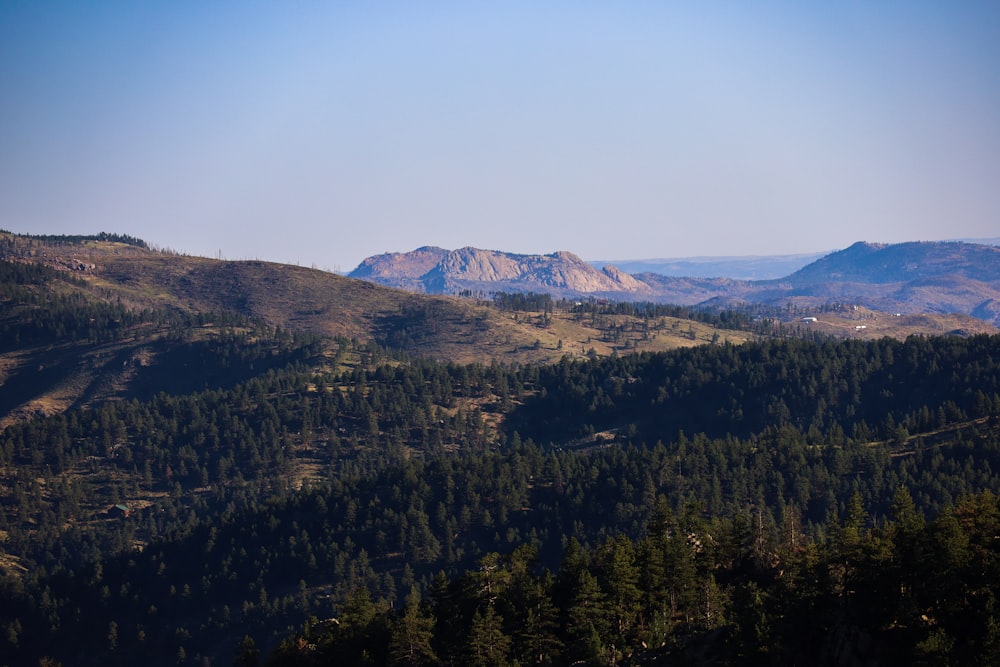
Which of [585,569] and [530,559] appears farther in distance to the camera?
[530,559]

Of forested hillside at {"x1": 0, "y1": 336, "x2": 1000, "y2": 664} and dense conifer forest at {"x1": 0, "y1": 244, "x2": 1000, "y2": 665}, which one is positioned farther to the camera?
forested hillside at {"x1": 0, "y1": 336, "x2": 1000, "y2": 664}

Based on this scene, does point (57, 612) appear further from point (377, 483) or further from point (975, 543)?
point (975, 543)

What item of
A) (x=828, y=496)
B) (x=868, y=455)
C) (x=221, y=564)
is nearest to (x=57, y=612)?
(x=221, y=564)

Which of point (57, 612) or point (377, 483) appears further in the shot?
point (377, 483)

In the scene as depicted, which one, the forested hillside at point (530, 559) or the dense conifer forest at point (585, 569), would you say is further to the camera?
the forested hillside at point (530, 559)

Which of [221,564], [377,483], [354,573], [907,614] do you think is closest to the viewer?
[907,614]

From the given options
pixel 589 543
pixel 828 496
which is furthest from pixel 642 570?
pixel 828 496

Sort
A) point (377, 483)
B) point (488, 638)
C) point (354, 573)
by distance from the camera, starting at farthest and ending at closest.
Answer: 1. point (377, 483)
2. point (354, 573)
3. point (488, 638)

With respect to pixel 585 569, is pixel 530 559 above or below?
below

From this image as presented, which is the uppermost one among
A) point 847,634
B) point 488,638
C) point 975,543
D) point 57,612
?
point 975,543

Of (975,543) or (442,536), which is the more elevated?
(975,543)

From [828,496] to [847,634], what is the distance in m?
115

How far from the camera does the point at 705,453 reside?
18650 centimetres

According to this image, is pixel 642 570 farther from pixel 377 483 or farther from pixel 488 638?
pixel 377 483
